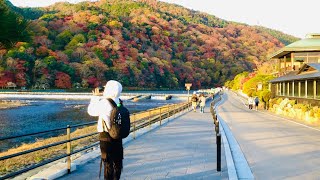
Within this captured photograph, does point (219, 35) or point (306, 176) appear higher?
point (219, 35)

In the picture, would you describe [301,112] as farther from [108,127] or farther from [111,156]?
[108,127]

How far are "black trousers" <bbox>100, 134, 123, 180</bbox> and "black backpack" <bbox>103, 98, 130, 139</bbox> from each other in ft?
0.66

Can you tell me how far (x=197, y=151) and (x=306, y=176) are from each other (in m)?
3.12

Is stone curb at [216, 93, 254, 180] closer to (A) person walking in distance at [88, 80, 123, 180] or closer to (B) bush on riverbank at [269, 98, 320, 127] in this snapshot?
(A) person walking in distance at [88, 80, 123, 180]

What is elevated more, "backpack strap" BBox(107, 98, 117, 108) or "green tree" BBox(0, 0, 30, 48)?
"green tree" BBox(0, 0, 30, 48)

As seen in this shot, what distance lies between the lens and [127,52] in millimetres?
96188

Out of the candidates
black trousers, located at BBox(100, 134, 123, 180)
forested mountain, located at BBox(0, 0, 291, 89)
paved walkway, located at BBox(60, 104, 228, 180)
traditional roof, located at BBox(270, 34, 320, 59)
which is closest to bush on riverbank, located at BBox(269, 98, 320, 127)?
traditional roof, located at BBox(270, 34, 320, 59)

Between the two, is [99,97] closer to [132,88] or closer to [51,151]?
[51,151]

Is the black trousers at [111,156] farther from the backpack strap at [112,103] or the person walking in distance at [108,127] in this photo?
the backpack strap at [112,103]

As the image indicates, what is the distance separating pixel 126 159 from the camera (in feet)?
27.7

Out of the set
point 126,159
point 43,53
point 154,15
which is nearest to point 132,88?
point 43,53

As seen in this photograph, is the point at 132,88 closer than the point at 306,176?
No

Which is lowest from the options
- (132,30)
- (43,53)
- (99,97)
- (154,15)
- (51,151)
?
(51,151)

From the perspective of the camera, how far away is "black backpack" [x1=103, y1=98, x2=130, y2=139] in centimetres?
490
